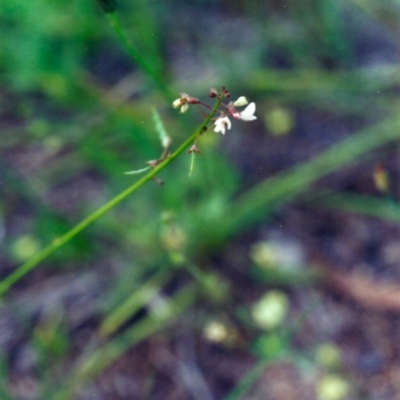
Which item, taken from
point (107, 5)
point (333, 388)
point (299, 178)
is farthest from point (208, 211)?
point (107, 5)

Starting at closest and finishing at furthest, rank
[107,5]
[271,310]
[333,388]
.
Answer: [107,5], [333,388], [271,310]

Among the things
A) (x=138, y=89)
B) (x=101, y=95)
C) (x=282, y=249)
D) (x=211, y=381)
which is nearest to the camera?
(x=211, y=381)

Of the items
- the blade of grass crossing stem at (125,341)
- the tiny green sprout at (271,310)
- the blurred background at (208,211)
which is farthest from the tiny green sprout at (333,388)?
the blade of grass crossing stem at (125,341)

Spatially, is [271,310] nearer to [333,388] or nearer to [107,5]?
[333,388]

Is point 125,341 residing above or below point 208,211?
below

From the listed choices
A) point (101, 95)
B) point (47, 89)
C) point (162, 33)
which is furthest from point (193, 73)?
point (47, 89)

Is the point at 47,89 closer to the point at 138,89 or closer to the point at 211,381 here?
the point at 138,89

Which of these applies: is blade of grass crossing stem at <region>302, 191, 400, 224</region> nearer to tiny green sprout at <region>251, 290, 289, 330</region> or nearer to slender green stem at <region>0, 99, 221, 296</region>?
tiny green sprout at <region>251, 290, 289, 330</region>
